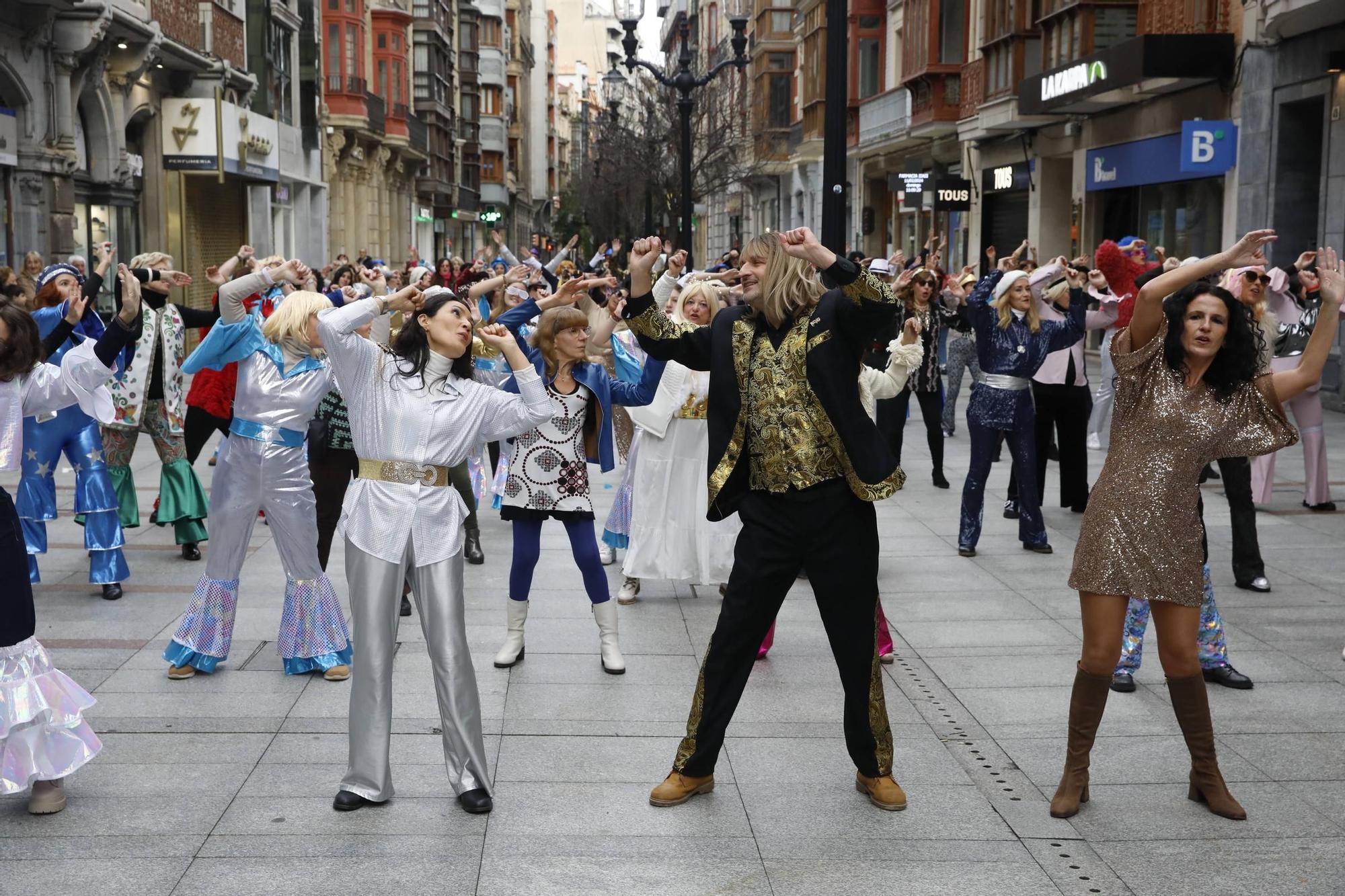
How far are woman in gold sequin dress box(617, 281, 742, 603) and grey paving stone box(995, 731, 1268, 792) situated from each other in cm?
296

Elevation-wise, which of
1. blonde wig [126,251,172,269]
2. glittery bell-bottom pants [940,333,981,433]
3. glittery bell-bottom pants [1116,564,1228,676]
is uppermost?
blonde wig [126,251,172,269]

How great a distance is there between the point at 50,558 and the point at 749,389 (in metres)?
6.51

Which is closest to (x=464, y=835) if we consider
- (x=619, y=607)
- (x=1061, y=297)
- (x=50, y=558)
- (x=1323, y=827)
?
(x=1323, y=827)

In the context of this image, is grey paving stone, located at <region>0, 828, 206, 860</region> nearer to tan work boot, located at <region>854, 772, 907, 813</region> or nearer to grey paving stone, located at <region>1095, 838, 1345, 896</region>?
tan work boot, located at <region>854, 772, 907, 813</region>

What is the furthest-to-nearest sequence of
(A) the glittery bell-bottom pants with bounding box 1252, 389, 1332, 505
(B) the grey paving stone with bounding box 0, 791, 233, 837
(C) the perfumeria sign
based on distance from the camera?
(C) the perfumeria sign
(A) the glittery bell-bottom pants with bounding box 1252, 389, 1332, 505
(B) the grey paving stone with bounding box 0, 791, 233, 837

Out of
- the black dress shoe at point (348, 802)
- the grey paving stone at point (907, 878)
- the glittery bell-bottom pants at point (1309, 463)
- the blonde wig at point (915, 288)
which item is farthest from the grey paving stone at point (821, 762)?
the blonde wig at point (915, 288)

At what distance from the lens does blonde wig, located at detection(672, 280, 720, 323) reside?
7859 mm

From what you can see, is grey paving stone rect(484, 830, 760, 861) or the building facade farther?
the building facade

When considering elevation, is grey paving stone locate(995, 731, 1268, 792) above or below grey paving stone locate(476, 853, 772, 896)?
below

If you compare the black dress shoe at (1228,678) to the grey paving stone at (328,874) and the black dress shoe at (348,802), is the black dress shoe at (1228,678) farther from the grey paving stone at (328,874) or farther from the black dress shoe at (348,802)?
the black dress shoe at (348,802)

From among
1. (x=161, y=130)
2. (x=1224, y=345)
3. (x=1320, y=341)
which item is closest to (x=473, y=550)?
(x=1224, y=345)

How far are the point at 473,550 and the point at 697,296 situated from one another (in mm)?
3050

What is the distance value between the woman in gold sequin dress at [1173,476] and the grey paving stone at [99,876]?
118 inches

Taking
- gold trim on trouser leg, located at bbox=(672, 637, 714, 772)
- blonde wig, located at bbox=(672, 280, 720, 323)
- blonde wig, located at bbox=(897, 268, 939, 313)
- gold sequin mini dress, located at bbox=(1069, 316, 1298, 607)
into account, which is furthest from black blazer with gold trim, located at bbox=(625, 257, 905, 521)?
blonde wig, located at bbox=(897, 268, 939, 313)
